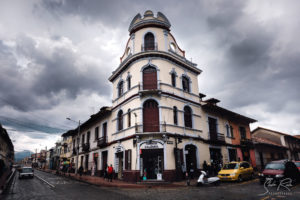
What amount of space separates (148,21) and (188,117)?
11.9m

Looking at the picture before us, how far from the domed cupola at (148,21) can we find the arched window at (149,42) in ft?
3.95

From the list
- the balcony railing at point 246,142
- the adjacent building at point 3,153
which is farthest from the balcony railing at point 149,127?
the balcony railing at point 246,142

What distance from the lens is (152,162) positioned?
1720 cm

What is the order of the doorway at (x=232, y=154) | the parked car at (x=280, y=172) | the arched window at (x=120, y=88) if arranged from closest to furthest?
the parked car at (x=280, y=172), the arched window at (x=120, y=88), the doorway at (x=232, y=154)

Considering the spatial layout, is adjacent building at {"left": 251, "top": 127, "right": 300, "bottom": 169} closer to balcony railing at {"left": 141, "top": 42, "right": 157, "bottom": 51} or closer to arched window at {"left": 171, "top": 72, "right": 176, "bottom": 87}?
arched window at {"left": 171, "top": 72, "right": 176, "bottom": 87}

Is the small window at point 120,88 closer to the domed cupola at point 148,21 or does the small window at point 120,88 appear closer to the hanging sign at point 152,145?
the domed cupola at point 148,21

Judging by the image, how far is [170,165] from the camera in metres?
16.5

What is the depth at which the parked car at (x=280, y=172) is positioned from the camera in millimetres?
12242

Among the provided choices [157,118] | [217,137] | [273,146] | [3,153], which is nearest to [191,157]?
[217,137]

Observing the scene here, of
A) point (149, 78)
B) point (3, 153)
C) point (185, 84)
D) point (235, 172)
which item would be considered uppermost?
point (185, 84)

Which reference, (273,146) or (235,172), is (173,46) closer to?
(235,172)

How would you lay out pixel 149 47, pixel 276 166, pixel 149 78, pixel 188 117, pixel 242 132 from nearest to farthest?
pixel 276 166 → pixel 149 78 → pixel 188 117 → pixel 149 47 → pixel 242 132

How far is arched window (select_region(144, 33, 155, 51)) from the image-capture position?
20.8m

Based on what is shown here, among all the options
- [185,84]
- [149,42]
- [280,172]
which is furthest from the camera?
[185,84]
